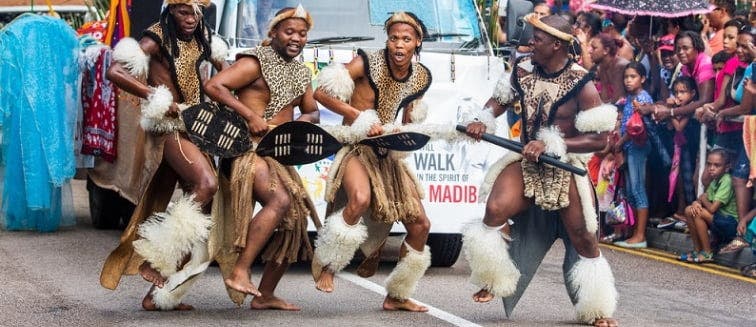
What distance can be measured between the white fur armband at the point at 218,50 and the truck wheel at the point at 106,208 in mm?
4611

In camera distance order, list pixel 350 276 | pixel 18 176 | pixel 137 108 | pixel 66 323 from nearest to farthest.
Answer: pixel 66 323 → pixel 350 276 → pixel 137 108 → pixel 18 176

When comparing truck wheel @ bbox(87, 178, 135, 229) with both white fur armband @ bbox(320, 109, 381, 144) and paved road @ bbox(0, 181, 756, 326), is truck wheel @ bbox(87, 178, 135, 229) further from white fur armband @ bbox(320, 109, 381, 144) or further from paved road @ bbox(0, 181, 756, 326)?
white fur armband @ bbox(320, 109, 381, 144)

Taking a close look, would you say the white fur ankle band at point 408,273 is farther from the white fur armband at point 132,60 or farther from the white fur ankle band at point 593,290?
the white fur armband at point 132,60

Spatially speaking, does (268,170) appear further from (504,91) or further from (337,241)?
(504,91)

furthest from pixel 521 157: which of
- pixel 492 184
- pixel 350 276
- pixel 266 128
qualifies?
pixel 350 276

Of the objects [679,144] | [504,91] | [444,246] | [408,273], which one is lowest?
[444,246]

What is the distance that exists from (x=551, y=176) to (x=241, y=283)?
185cm

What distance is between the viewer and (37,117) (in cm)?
1338

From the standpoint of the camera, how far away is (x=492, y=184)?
29.3 ft

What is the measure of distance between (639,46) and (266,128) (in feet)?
23.9

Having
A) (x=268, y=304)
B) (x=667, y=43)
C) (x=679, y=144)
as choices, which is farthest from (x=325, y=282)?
(x=667, y=43)

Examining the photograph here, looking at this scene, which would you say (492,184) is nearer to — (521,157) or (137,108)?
(521,157)

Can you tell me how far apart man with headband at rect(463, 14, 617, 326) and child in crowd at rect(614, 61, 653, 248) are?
197 inches

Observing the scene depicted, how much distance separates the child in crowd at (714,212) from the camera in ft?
41.1
